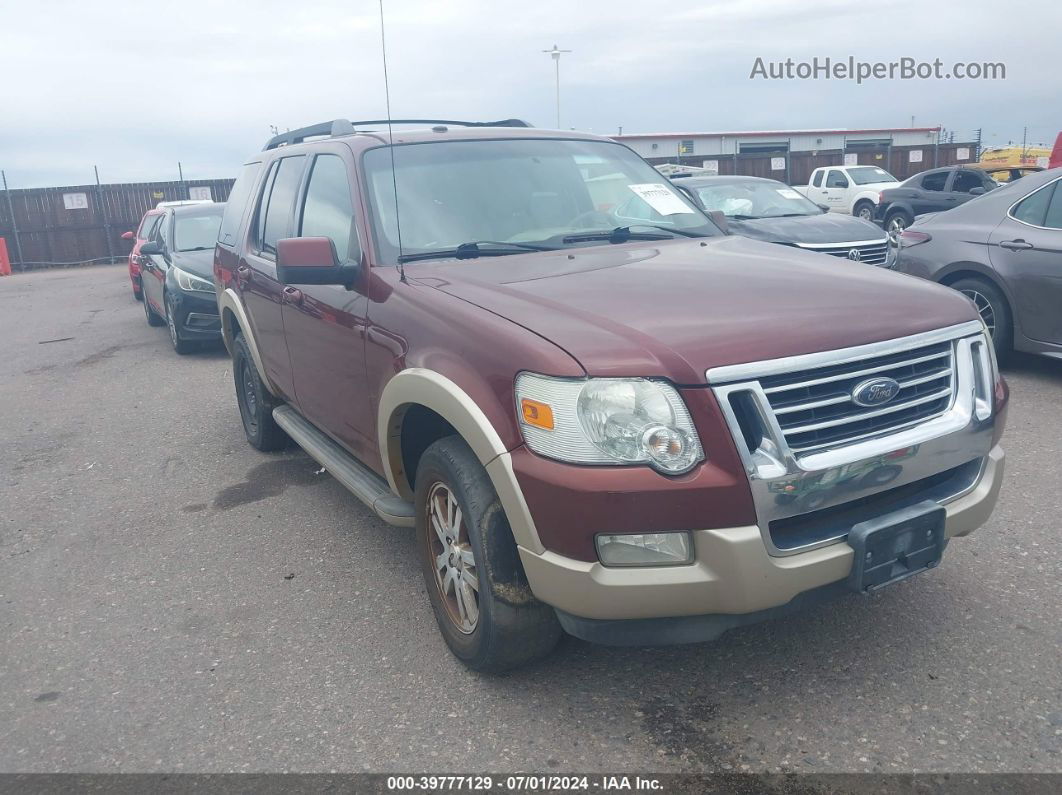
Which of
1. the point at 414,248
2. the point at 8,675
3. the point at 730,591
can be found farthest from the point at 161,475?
the point at 730,591

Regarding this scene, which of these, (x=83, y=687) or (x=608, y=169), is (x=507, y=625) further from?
(x=608, y=169)

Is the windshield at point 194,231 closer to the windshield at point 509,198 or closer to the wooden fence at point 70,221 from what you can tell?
the windshield at point 509,198

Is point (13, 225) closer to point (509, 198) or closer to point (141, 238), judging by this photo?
point (141, 238)

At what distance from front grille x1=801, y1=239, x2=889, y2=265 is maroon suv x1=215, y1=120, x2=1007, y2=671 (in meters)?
5.96

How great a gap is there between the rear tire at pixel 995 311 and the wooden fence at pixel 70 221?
27.1 meters

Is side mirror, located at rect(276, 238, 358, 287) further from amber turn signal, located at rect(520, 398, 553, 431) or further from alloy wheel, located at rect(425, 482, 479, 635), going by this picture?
amber turn signal, located at rect(520, 398, 553, 431)

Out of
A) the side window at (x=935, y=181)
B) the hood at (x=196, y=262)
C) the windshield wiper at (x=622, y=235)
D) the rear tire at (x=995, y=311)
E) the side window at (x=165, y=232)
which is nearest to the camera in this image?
the windshield wiper at (x=622, y=235)

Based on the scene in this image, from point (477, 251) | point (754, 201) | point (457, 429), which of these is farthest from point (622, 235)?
point (754, 201)

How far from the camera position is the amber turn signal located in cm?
257

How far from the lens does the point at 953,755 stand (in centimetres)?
260

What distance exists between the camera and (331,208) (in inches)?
166

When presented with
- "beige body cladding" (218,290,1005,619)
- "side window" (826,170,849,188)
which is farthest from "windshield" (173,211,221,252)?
"side window" (826,170,849,188)

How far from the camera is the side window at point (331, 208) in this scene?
393 centimetres

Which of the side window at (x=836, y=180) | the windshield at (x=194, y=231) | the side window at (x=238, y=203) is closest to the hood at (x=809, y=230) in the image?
the side window at (x=238, y=203)
